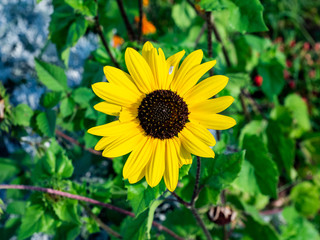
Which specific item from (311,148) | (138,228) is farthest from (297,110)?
(138,228)

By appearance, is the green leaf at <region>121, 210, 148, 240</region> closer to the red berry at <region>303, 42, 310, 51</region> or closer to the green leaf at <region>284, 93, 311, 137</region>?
the green leaf at <region>284, 93, 311, 137</region>

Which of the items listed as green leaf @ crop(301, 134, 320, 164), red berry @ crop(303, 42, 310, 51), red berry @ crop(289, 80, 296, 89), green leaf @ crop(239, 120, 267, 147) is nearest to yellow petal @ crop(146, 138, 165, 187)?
green leaf @ crop(239, 120, 267, 147)

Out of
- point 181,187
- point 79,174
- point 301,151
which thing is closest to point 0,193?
point 79,174

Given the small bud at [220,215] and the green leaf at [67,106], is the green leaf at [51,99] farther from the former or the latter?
the small bud at [220,215]

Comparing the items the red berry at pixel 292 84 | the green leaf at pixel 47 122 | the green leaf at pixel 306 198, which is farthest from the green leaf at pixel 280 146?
the green leaf at pixel 47 122

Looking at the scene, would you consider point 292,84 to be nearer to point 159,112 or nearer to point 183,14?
point 183,14
